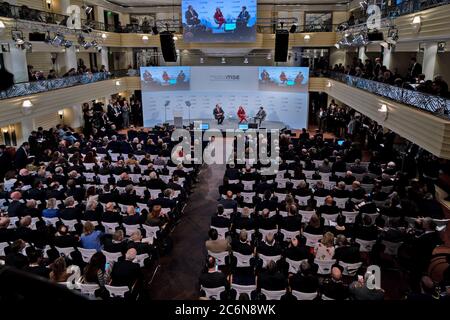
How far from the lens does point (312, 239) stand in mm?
9547

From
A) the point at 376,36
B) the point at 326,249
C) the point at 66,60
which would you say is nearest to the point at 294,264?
the point at 326,249

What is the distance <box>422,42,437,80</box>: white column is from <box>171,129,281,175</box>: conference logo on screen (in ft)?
23.8

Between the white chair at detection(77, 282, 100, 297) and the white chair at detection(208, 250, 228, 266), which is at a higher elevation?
the white chair at detection(77, 282, 100, 297)

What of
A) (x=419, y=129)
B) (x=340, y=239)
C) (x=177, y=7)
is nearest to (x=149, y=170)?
(x=340, y=239)

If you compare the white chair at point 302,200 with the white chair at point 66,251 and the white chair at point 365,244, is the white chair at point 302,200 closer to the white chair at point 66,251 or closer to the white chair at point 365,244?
the white chair at point 365,244

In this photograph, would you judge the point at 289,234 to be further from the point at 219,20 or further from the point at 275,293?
the point at 219,20

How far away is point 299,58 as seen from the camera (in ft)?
102

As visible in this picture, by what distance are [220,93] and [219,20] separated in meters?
5.25

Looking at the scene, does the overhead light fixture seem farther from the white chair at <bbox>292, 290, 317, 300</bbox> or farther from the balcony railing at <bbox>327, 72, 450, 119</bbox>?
the balcony railing at <bbox>327, 72, 450, 119</bbox>

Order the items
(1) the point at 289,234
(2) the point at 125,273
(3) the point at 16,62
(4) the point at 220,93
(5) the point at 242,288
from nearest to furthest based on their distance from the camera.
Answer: (5) the point at 242,288
(2) the point at 125,273
(1) the point at 289,234
(3) the point at 16,62
(4) the point at 220,93

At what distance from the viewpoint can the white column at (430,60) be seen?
1568 centimetres

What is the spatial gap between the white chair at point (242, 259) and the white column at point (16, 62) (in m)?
15.7

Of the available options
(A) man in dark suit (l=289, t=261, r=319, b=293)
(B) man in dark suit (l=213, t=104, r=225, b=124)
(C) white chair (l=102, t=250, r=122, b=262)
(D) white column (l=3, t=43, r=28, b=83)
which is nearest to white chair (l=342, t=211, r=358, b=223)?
(A) man in dark suit (l=289, t=261, r=319, b=293)

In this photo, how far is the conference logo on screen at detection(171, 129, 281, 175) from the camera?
1652 cm
